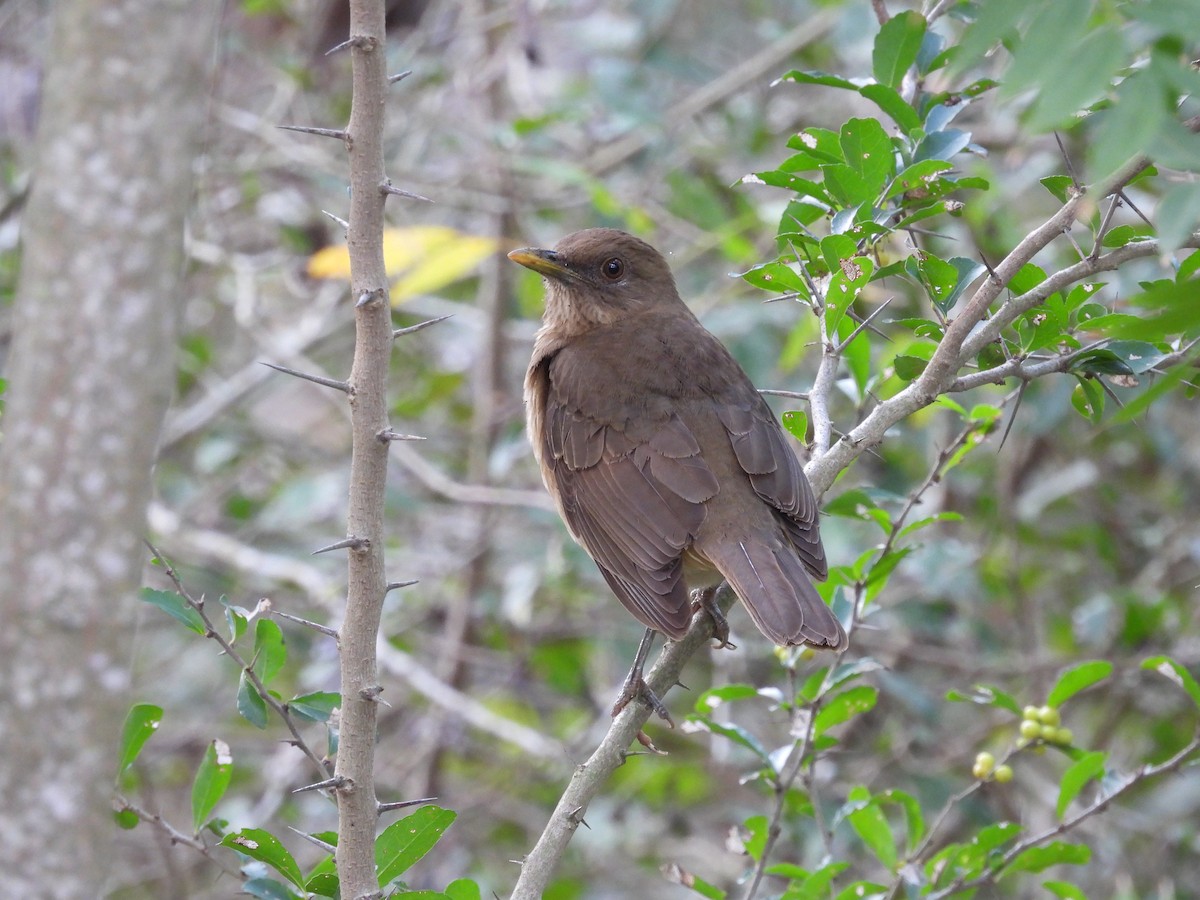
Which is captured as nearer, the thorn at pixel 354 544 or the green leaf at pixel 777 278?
the thorn at pixel 354 544

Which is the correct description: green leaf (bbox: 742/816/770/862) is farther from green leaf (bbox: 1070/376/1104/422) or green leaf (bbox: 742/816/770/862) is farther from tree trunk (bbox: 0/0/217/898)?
tree trunk (bbox: 0/0/217/898)

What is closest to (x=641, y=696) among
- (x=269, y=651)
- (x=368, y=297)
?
(x=269, y=651)

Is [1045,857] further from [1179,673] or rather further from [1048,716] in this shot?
[1179,673]

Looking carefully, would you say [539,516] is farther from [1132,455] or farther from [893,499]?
[1132,455]

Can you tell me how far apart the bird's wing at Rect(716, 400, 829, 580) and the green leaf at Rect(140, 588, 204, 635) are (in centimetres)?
181

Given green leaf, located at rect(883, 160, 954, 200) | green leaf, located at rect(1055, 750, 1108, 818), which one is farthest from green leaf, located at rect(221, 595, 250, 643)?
green leaf, located at rect(1055, 750, 1108, 818)

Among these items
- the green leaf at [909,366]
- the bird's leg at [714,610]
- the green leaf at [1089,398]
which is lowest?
the bird's leg at [714,610]

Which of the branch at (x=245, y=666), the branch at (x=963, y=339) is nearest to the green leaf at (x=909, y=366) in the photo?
the branch at (x=963, y=339)

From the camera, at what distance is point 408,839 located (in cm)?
273

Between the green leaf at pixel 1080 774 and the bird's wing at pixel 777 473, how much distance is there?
3.07 ft

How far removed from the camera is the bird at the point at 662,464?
382 cm

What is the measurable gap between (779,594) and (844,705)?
1.17 feet

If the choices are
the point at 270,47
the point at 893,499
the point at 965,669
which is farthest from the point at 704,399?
the point at 270,47

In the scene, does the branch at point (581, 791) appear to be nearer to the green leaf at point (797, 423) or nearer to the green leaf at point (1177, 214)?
the green leaf at point (797, 423)
